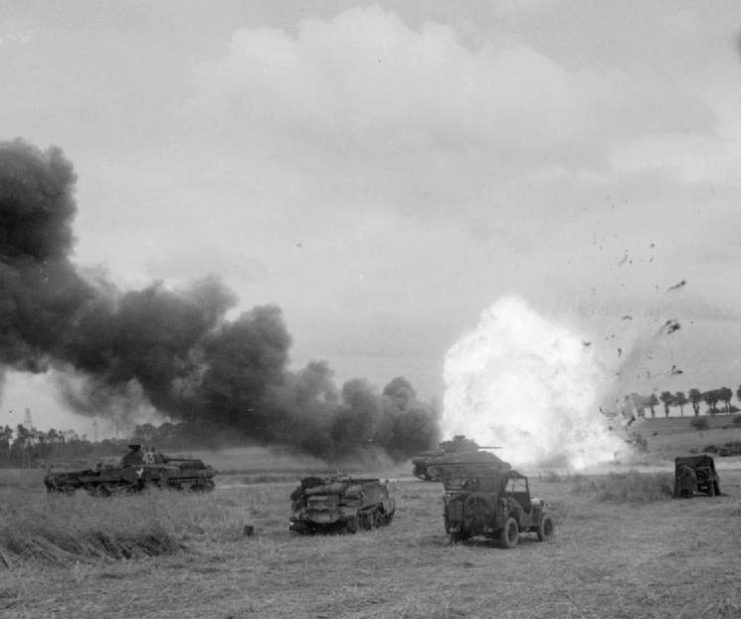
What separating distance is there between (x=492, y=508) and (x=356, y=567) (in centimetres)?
377

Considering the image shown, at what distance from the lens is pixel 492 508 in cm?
1816

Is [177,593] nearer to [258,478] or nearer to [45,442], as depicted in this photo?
[258,478]

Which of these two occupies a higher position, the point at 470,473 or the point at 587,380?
the point at 587,380

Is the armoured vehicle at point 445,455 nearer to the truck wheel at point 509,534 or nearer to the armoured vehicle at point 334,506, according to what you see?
the armoured vehicle at point 334,506

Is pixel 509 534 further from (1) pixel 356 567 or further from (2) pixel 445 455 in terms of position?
(2) pixel 445 455

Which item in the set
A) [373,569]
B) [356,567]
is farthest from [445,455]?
[373,569]

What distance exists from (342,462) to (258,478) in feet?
39.9

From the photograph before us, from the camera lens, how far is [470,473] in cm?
1900

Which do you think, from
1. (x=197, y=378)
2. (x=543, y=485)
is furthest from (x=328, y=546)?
(x=197, y=378)

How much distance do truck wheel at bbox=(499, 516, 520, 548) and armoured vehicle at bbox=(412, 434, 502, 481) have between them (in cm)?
2246

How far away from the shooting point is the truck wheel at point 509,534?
1794cm

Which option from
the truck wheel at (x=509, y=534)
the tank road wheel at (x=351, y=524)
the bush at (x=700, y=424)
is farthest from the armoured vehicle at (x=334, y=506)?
the bush at (x=700, y=424)

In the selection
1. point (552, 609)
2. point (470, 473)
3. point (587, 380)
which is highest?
point (587, 380)

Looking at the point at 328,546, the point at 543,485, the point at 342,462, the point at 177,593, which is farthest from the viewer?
the point at 342,462
